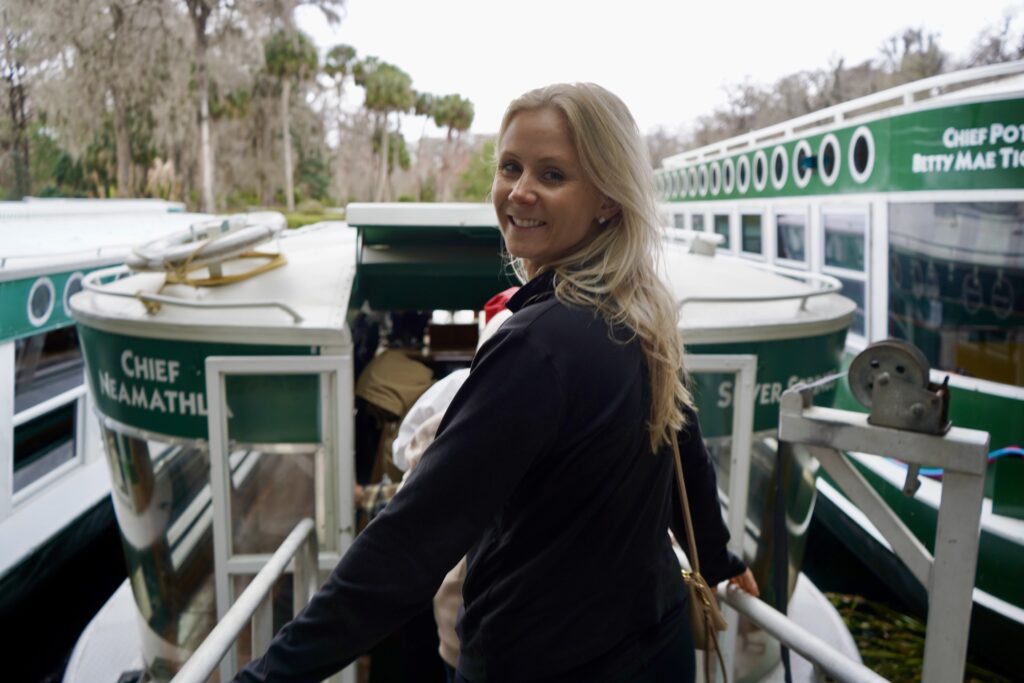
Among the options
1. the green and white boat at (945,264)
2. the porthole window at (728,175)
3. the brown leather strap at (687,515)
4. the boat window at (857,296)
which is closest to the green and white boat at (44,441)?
the brown leather strap at (687,515)

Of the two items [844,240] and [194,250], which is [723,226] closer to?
[844,240]

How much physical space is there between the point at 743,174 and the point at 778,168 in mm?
1225

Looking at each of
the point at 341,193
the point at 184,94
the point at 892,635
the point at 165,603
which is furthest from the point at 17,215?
the point at 341,193

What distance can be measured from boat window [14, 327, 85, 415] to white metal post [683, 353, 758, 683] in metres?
4.40

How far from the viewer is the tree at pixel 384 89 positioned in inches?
848

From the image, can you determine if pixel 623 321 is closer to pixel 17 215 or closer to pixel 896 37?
pixel 17 215

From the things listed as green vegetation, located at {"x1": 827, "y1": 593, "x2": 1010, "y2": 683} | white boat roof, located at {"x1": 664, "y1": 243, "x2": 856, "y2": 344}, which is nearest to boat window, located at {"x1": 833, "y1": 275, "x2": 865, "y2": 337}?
green vegetation, located at {"x1": 827, "y1": 593, "x2": 1010, "y2": 683}

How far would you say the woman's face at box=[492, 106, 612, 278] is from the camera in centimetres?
126

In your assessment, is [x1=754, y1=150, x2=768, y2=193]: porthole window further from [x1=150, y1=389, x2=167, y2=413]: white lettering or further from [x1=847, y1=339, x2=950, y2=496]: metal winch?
[x1=847, y1=339, x2=950, y2=496]: metal winch

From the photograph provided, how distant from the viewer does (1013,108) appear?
4.84m

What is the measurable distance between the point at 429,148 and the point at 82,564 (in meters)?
18.7

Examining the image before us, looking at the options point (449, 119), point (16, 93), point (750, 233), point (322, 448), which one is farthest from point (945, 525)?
point (449, 119)

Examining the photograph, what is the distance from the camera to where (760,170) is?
357 inches

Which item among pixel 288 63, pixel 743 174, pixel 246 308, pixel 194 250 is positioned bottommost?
pixel 246 308
